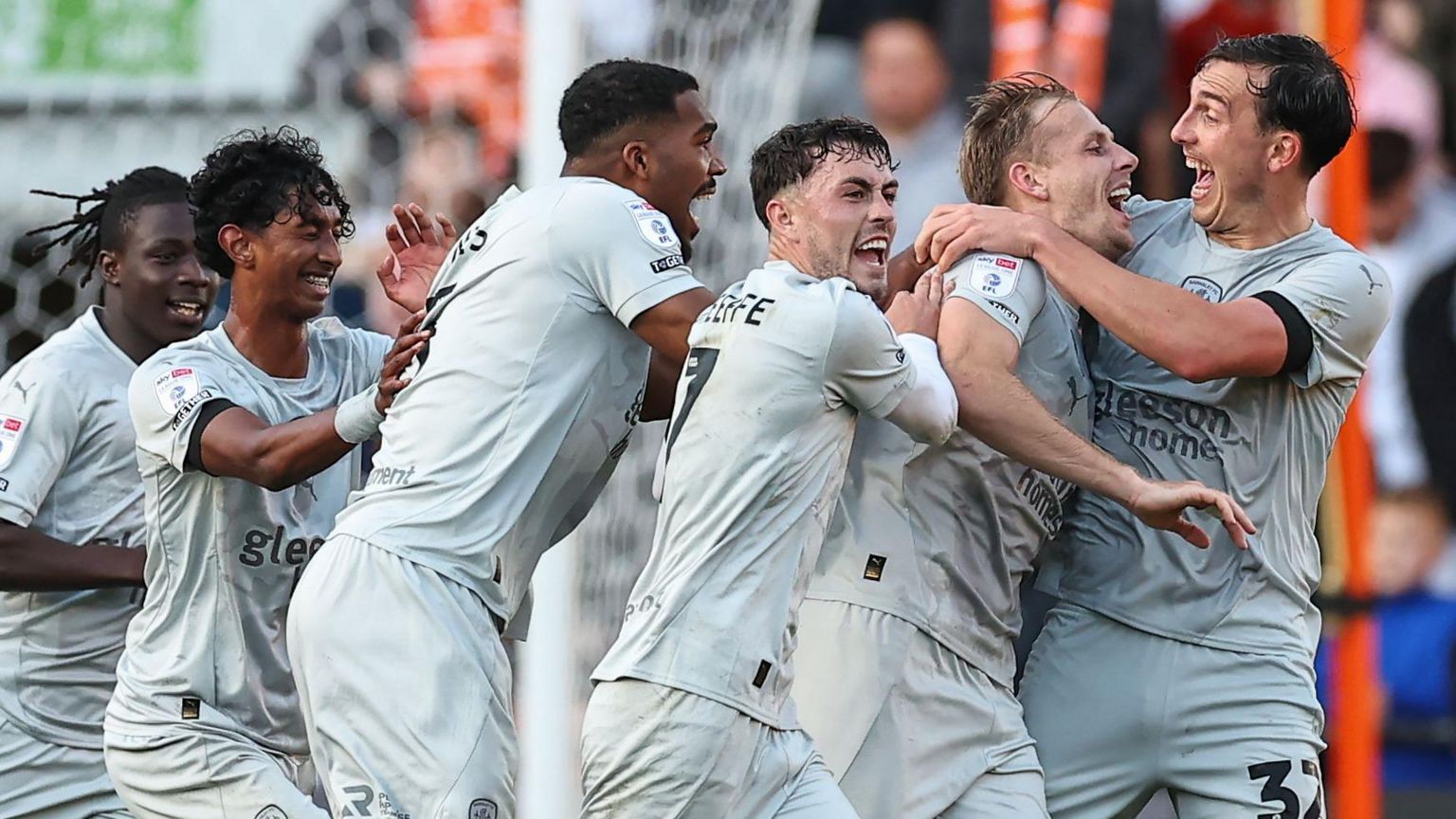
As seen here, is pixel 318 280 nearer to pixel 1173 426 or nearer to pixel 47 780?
pixel 47 780

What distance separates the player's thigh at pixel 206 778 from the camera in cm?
511

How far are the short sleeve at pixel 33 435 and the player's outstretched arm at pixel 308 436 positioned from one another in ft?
3.01

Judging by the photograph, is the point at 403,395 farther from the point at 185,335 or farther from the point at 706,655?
the point at 185,335

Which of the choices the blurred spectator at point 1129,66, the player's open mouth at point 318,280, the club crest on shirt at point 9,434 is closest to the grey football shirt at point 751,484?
the player's open mouth at point 318,280

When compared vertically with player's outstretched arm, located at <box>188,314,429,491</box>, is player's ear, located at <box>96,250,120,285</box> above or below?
above

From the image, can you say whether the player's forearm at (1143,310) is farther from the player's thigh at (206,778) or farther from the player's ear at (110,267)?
the player's ear at (110,267)

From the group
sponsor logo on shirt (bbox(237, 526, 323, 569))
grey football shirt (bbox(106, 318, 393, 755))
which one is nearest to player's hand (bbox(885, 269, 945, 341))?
grey football shirt (bbox(106, 318, 393, 755))

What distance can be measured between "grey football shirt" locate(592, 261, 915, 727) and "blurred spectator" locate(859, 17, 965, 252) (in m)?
6.33

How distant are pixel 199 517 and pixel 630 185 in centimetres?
133

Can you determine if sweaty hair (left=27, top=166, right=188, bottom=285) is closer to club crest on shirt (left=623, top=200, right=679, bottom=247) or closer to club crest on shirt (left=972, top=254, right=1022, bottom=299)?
club crest on shirt (left=623, top=200, right=679, bottom=247)

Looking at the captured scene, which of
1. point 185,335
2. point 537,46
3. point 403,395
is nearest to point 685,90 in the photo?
point 403,395

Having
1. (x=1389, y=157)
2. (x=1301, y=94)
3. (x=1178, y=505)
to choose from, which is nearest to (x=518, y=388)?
(x=1178, y=505)

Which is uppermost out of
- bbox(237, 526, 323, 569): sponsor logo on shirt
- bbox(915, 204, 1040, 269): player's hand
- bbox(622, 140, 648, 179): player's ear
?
bbox(622, 140, 648, 179): player's ear

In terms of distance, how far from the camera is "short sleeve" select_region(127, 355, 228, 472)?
5066 mm
